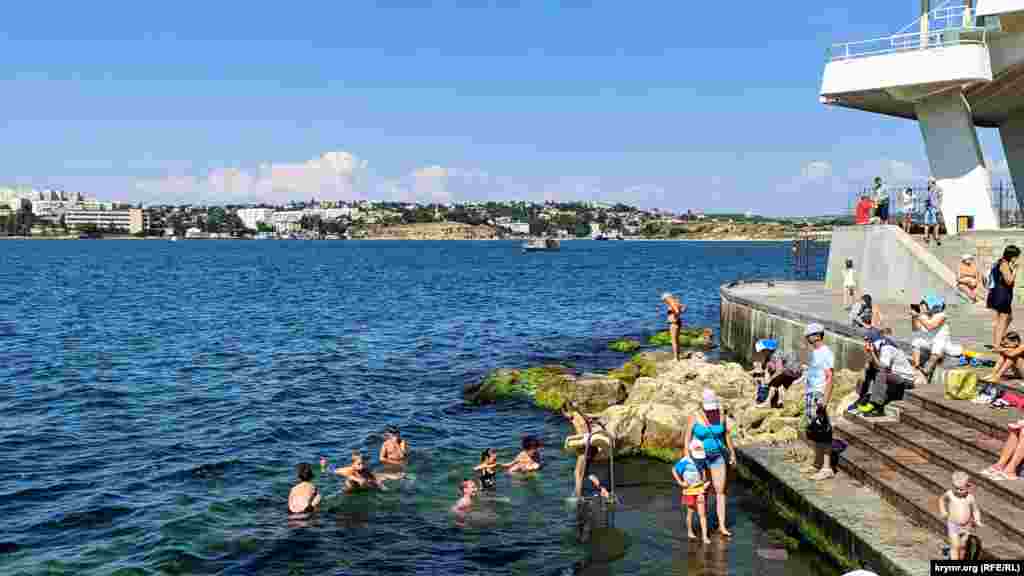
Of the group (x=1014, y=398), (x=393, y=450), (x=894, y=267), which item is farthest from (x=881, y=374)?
(x=894, y=267)

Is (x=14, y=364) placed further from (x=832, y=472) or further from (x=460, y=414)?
(x=832, y=472)

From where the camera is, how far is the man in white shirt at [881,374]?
1388cm

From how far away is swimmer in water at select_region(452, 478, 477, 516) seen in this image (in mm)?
14992

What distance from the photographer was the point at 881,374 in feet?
45.8

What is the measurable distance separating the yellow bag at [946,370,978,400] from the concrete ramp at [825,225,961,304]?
11824 millimetres

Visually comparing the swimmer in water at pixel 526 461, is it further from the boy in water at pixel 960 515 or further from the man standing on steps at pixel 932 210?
the man standing on steps at pixel 932 210

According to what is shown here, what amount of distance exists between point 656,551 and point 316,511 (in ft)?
20.0

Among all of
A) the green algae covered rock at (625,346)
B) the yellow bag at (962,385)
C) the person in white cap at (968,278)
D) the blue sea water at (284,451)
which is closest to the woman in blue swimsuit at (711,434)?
the blue sea water at (284,451)

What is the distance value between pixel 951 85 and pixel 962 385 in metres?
18.4

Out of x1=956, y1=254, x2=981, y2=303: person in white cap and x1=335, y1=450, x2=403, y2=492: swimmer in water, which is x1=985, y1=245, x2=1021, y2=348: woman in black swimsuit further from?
x1=335, y1=450, x2=403, y2=492: swimmer in water

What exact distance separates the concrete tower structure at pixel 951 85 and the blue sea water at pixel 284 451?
14293 millimetres

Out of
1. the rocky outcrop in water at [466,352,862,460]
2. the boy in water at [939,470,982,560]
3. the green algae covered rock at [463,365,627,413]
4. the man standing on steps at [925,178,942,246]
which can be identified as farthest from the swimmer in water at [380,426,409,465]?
the man standing on steps at [925,178,942,246]

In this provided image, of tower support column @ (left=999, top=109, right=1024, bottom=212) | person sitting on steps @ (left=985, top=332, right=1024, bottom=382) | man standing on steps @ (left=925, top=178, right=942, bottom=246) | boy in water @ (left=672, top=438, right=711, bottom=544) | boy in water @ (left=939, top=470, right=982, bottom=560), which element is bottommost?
boy in water @ (left=672, top=438, right=711, bottom=544)

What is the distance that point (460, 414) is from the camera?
76.7ft
